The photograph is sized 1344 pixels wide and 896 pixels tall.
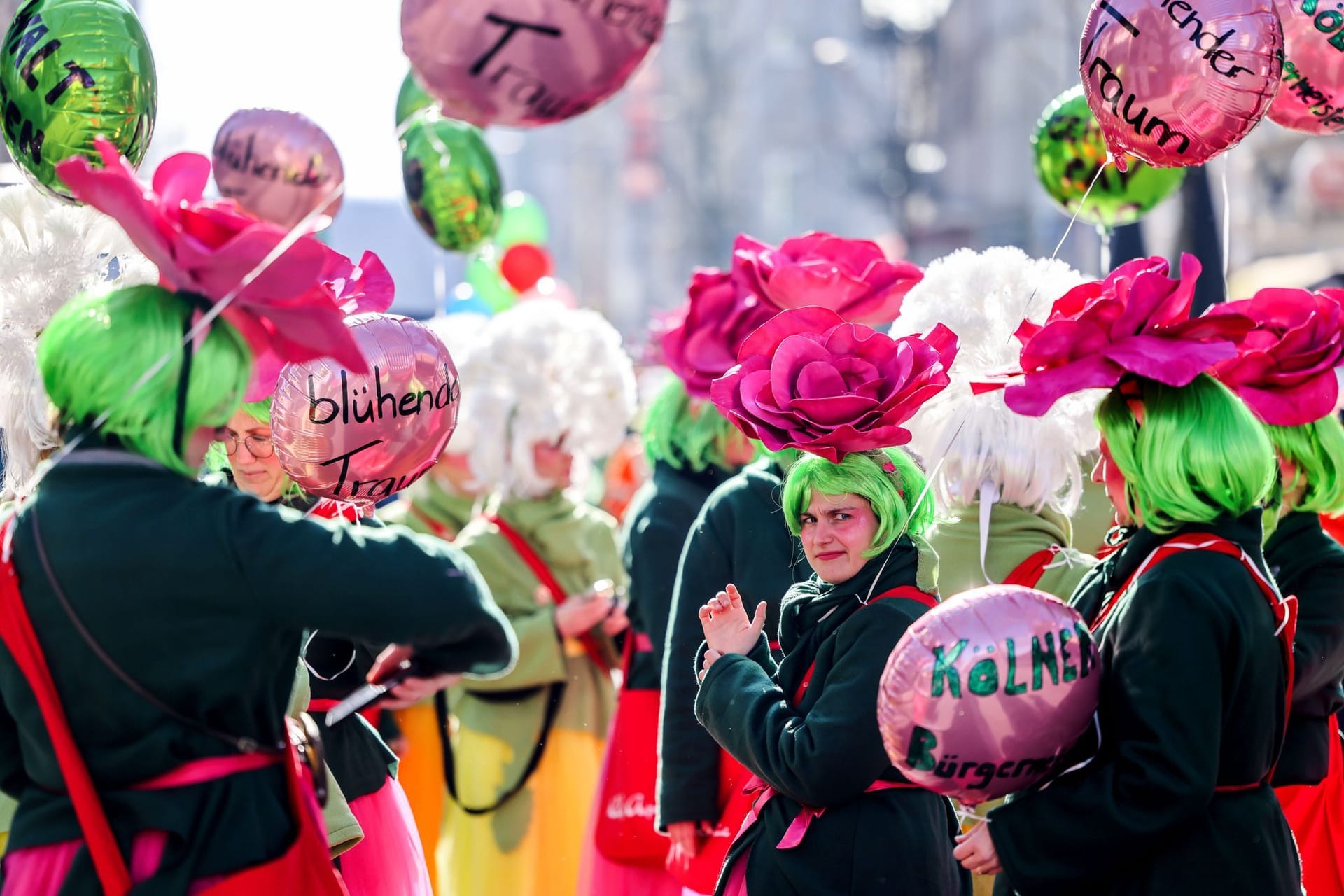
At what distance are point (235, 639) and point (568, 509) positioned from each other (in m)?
2.97

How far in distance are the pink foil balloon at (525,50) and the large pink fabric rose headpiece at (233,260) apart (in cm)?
85

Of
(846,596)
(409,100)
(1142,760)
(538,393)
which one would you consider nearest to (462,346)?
(538,393)

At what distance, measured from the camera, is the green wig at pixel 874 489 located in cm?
267

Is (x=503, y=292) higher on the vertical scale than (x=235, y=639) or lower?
higher

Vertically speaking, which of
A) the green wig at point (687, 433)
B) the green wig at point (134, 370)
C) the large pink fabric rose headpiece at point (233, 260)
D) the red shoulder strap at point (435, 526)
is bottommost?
the red shoulder strap at point (435, 526)

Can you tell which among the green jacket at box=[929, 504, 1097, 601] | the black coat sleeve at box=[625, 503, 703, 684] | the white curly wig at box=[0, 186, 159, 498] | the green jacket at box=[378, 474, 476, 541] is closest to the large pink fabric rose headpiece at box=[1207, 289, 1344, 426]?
the green jacket at box=[929, 504, 1097, 601]

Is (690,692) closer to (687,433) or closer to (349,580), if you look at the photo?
(687,433)

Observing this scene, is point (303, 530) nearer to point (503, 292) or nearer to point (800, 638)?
point (800, 638)

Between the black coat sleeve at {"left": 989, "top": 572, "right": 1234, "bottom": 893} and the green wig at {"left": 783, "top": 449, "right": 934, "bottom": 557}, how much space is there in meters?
0.46

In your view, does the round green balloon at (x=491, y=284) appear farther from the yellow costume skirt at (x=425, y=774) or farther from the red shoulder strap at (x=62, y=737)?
the red shoulder strap at (x=62, y=737)

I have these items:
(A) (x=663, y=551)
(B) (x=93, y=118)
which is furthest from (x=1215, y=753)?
(B) (x=93, y=118)

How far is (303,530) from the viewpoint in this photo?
6.55ft

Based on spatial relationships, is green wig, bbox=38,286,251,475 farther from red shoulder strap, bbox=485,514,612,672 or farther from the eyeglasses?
red shoulder strap, bbox=485,514,612,672

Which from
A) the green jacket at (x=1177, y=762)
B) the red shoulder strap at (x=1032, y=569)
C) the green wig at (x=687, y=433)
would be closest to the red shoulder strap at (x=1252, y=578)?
the green jacket at (x=1177, y=762)
